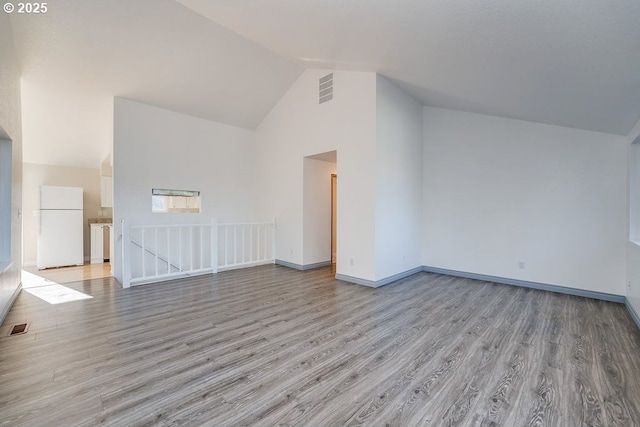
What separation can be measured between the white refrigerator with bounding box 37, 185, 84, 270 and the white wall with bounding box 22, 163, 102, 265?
0.26 m

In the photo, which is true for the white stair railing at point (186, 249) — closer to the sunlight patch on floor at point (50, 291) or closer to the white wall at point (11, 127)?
the sunlight patch on floor at point (50, 291)

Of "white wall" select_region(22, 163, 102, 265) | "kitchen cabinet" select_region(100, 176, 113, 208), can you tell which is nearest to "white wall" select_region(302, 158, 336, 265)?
"kitchen cabinet" select_region(100, 176, 113, 208)

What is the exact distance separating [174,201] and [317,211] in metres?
2.99

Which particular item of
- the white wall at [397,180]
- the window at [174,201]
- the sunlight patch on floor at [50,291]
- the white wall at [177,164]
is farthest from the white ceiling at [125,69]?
the sunlight patch on floor at [50,291]

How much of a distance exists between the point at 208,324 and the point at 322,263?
3.37 meters

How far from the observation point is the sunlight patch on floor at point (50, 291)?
12.7ft

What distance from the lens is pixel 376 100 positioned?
4426mm

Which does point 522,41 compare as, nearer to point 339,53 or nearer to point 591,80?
point 591,80

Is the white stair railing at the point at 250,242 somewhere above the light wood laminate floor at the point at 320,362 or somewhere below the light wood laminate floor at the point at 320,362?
above

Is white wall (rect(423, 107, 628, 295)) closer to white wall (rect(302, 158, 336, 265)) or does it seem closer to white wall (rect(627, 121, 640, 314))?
white wall (rect(627, 121, 640, 314))

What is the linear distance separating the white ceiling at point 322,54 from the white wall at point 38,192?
132 cm

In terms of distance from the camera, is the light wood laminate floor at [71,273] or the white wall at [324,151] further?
the light wood laminate floor at [71,273]

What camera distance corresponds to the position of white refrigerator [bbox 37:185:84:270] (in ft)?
21.5

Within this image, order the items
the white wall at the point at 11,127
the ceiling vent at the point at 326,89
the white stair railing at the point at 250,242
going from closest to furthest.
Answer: the white wall at the point at 11,127 → the ceiling vent at the point at 326,89 → the white stair railing at the point at 250,242
